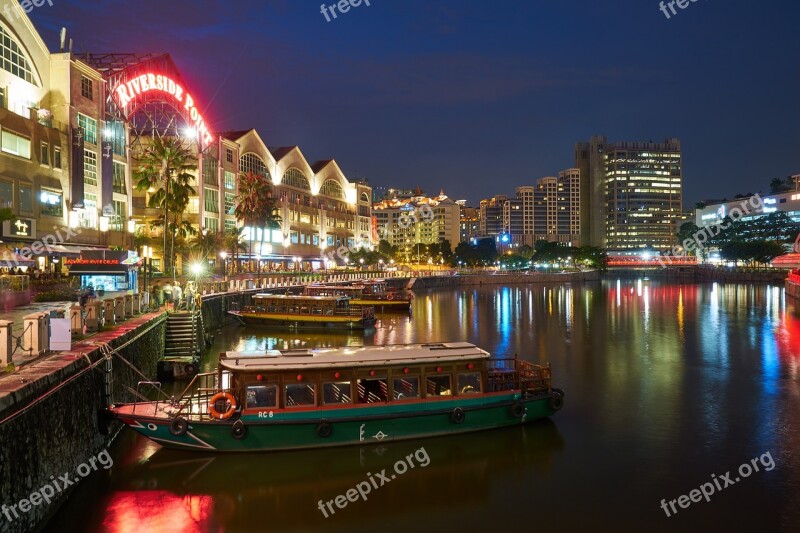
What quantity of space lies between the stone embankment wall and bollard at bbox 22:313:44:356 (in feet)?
1.79

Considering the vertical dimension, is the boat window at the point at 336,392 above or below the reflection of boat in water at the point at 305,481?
above

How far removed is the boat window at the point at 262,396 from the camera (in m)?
19.2

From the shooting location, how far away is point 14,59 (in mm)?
45562

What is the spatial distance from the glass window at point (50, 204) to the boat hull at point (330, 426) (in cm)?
3316

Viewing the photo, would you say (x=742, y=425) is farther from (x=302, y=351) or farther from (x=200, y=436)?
(x=200, y=436)

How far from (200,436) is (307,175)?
10626cm

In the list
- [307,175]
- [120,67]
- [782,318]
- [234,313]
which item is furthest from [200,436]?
[307,175]

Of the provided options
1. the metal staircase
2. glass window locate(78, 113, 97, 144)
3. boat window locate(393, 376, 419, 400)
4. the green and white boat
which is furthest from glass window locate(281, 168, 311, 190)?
boat window locate(393, 376, 419, 400)

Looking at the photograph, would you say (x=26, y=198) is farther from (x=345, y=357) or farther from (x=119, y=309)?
(x=345, y=357)

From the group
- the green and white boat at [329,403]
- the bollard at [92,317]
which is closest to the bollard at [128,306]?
the bollard at [92,317]

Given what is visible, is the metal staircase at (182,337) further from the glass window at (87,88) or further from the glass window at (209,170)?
the glass window at (209,170)

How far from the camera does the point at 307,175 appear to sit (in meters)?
122

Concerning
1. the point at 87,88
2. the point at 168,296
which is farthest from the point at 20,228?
the point at 87,88

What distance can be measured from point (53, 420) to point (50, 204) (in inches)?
1477
